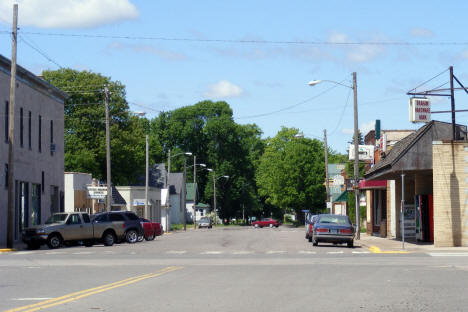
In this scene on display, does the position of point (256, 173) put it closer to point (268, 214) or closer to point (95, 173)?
point (268, 214)

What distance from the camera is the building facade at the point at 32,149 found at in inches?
1604

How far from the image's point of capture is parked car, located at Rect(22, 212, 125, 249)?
3597 centimetres

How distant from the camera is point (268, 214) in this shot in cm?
13800

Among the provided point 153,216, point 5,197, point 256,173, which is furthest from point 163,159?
point 5,197

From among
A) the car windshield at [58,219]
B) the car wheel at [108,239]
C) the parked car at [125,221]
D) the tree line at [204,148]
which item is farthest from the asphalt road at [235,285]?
the tree line at [204,148]

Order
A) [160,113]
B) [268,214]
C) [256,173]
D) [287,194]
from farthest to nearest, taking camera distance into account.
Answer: [268,214] < [256,173] < [160,113] < [287,194]

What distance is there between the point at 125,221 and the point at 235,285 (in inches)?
1003

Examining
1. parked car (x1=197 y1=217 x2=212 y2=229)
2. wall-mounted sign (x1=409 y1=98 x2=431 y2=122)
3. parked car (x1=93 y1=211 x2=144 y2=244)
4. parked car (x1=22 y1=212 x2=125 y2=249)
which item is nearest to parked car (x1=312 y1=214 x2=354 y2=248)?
wall-mounted sign (x1=409 y1=98 x2=431 y2=122)

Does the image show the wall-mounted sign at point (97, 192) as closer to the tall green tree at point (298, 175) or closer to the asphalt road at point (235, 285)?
the asphalt road at point (235, 285)

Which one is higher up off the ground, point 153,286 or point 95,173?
point 95,173

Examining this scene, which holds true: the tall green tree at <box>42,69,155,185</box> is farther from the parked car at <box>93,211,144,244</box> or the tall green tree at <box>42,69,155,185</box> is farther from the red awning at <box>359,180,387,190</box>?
the parked car at <box>93,211,144,244</box>

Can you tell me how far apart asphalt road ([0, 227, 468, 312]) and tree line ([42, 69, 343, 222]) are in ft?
171

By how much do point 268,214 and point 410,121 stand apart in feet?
333

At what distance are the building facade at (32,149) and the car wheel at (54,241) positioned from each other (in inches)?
154
